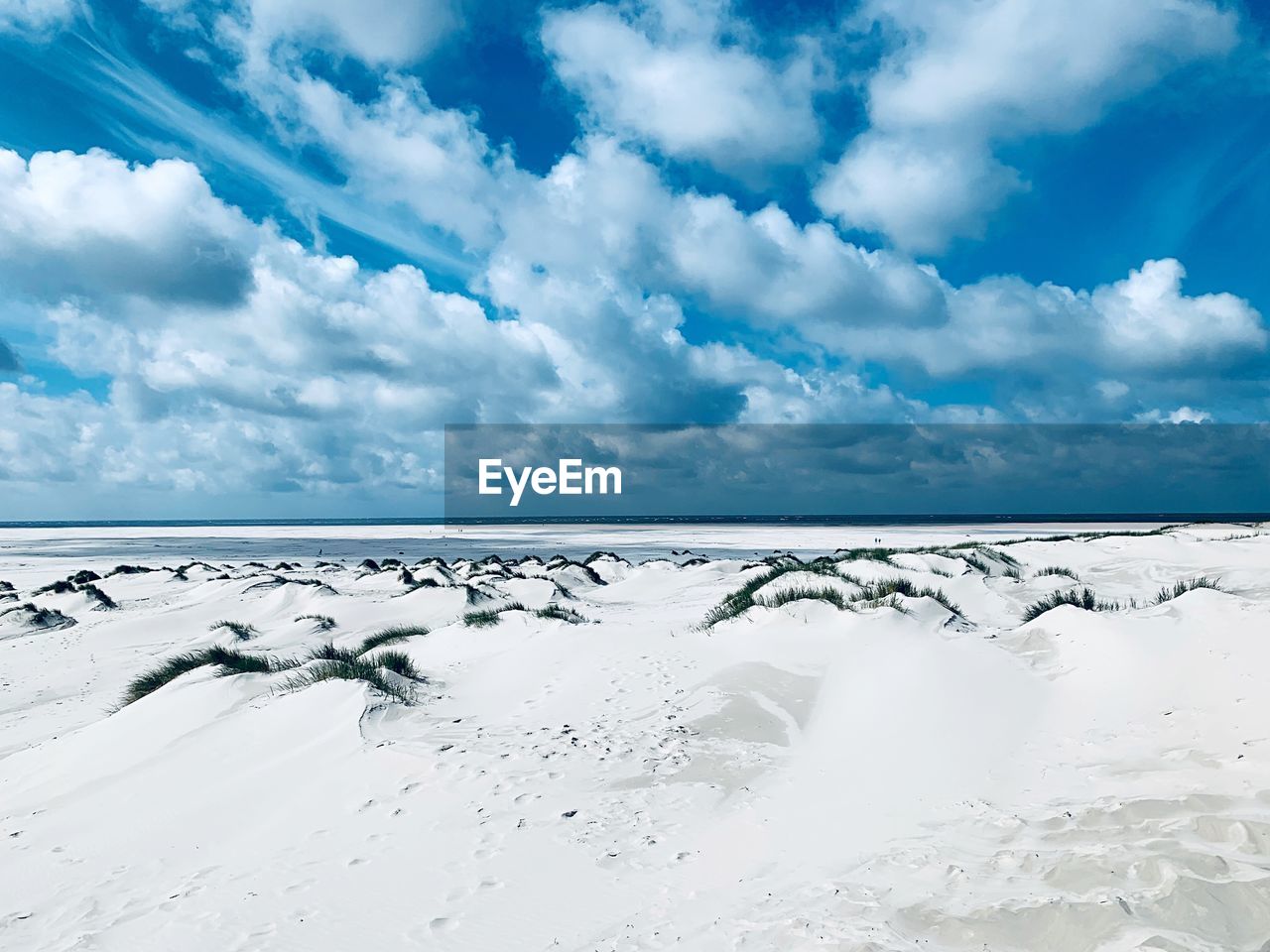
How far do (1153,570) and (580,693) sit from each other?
14.4 metres

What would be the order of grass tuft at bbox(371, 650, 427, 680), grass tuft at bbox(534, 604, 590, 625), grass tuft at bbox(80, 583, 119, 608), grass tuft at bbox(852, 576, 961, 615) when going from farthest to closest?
grass tuft at bbox(80, 583, 119, 608), grass tuft at bbox(534, 604, 590, 625), grass tuft at bbox(852, 576, 961, 615), grass tuft at bbox(371, 650, 427, 680)

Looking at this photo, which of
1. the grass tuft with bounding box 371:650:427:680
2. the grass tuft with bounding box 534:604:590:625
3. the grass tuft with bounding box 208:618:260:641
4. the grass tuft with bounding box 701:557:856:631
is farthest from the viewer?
the grass tuft with bounding box 208:618:260:641

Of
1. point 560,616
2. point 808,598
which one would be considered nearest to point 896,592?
point 808,598

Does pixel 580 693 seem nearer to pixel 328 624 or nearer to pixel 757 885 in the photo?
pixel 757 885

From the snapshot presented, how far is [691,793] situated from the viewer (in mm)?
4637

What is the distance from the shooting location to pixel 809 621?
800 centimetres

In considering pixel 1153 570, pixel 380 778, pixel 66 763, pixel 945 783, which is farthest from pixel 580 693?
pixel 1153 570

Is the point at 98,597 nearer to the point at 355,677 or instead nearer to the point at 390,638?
the point at 390,638

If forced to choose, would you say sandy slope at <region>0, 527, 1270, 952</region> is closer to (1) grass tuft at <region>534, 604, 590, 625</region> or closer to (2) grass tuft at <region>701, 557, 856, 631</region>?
(2) grass tuft at <region>701, 557, 856, 631</region>

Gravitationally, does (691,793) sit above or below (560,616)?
below

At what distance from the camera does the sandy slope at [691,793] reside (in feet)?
10.5

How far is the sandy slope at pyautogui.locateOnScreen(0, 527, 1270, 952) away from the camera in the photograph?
3.21 m

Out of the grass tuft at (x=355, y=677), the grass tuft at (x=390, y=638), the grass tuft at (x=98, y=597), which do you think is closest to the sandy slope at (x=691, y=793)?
the grass tuft at (x=355, y=677)

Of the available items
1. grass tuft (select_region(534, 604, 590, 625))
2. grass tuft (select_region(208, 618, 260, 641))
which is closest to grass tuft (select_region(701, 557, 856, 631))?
grass tuft (select_region(534, 604, 590, 625))
